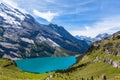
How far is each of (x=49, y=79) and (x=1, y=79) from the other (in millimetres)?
36547

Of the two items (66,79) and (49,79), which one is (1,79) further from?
(66,79)

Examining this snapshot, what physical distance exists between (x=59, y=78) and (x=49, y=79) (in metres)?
8.07

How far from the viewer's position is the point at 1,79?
162m

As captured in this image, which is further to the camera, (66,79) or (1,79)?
(66,79)

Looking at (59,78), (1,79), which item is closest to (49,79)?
(59,78)

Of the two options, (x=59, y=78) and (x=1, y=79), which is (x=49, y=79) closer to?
(x=59, y=78)

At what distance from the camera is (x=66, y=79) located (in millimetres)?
191000

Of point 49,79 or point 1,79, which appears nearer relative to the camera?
point 1,79

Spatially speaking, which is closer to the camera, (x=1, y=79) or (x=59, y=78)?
(x=1, y=79)

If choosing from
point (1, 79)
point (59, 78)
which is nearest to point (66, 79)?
point (59, 78)

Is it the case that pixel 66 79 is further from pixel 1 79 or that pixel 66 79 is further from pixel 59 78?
pixel 1 79

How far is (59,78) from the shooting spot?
621 feet

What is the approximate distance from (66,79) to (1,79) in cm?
4956

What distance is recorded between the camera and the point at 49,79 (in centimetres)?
18525
